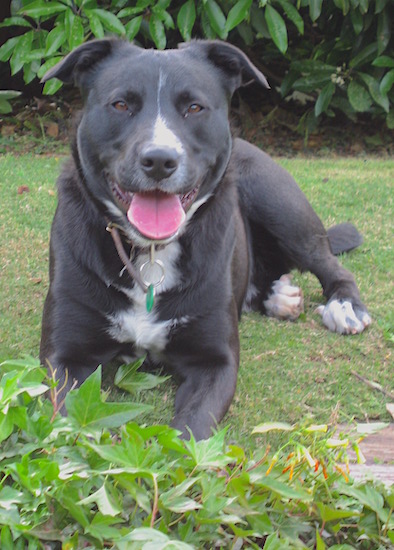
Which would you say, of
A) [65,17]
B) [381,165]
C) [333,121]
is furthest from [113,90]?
[333,121]

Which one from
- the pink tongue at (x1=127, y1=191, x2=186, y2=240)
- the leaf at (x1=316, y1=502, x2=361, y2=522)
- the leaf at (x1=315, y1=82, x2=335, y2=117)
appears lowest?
the leaf at (x1=315, y1=82, x2=335, y2=117)

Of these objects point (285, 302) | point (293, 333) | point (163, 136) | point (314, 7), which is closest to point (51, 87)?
point (314, 7)

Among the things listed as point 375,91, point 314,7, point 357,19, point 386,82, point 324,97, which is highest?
point 314,7

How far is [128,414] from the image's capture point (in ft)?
5.24

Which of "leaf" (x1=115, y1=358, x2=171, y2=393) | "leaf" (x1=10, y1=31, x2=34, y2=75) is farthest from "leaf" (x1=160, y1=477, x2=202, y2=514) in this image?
"leaf" (x1=10, y1=31, x2=34, y2=75)

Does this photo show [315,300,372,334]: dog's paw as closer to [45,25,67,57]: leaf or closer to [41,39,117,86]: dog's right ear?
[41,39,117,86]: dog's right ear

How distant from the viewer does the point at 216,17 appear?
5996 mm

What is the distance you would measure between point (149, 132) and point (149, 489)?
1376 mm

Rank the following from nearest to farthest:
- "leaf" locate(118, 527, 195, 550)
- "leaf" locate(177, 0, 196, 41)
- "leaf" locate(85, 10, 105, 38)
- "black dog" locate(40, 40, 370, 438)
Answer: "leaf" locate(118, 527, 195, 550)
"black dog" locate(40, 40, 370, 438)
"leaf" locate(85, 10, 105, 38)
"leaf" locate(177, 0, 196, 41)

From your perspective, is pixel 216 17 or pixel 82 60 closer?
pixel 82 60

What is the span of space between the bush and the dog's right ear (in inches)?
109

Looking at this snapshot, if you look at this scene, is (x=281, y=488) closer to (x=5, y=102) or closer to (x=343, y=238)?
(x=343, y=238)

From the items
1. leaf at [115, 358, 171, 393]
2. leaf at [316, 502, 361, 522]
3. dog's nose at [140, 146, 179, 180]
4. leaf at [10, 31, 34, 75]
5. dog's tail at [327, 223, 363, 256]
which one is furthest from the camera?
leaf at [10, 31, 34, 75]

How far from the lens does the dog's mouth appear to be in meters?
2.72
